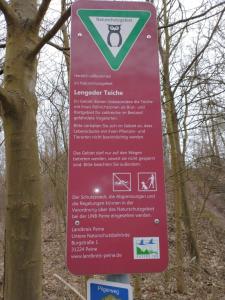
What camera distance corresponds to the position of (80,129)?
1.59 meters

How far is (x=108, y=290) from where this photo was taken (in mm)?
1486

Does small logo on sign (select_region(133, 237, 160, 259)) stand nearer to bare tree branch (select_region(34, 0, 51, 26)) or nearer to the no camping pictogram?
the no camping pictogram

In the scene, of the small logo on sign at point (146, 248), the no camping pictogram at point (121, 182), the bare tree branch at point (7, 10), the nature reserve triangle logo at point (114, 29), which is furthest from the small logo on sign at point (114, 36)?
the bare tree branch at point (7, 10)

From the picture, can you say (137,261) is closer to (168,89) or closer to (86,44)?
(86,44)

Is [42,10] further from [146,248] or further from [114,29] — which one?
[146,248]

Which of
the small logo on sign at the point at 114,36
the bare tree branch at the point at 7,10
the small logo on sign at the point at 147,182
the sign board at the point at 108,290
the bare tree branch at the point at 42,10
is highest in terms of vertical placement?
the bare tree branch at the point at 7,10

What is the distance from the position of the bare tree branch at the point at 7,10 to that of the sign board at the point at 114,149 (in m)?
0.83

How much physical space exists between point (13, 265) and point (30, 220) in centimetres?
28

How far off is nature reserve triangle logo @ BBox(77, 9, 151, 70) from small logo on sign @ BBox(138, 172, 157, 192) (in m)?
0.49

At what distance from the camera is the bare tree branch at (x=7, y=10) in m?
2.40

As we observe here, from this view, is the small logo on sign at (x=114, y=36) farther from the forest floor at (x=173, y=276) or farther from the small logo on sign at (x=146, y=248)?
the forest floor at (x=173, y=276)

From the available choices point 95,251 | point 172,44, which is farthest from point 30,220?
point 172,44

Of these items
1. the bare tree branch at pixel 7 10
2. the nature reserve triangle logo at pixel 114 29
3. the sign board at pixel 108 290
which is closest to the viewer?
the sign board at pixel 108 290

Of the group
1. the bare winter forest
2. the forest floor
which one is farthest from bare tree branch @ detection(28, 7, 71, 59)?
the forest floor
